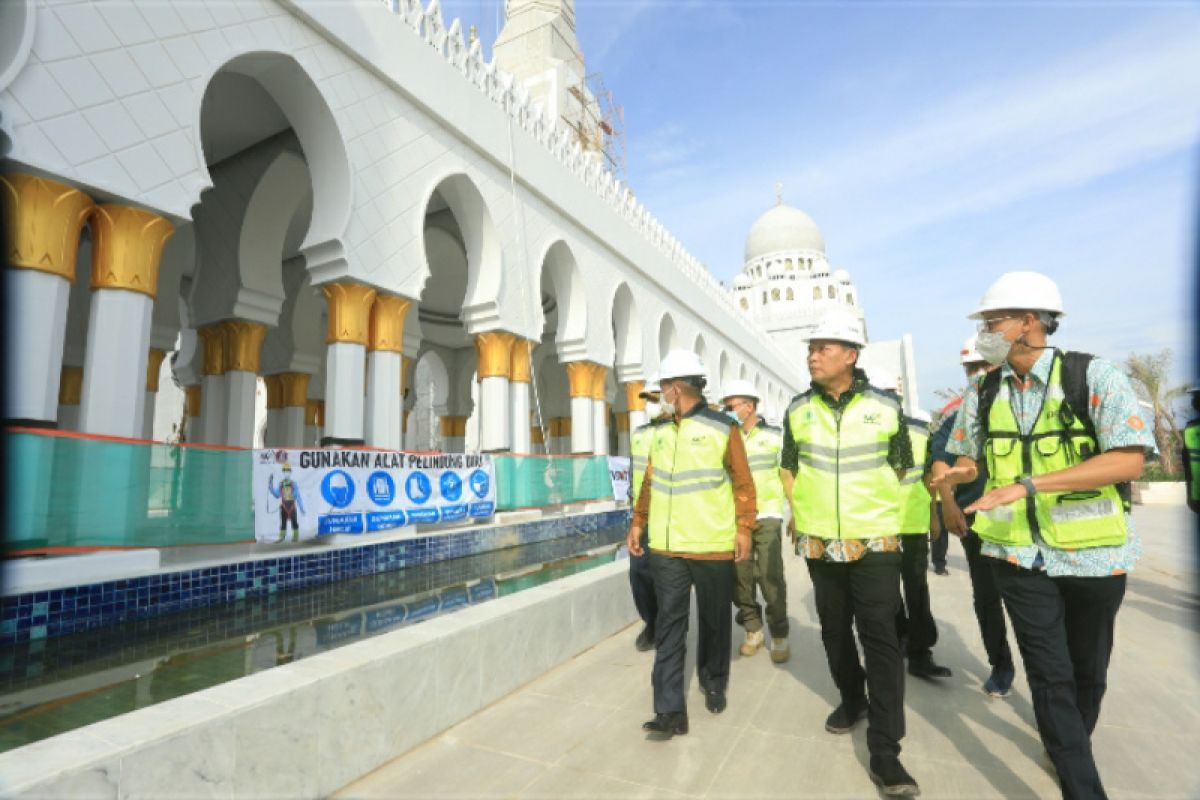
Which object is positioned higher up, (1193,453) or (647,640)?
(1193,453)

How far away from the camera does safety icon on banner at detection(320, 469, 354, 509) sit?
6.30 m

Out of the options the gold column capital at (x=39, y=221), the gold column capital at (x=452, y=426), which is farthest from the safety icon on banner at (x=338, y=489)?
the gold column capital at (x=452, y=426)

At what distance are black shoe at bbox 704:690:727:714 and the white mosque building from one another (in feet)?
135

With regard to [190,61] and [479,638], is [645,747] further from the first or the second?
[190,61]

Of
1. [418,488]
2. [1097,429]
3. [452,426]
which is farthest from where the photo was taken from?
[452,426]

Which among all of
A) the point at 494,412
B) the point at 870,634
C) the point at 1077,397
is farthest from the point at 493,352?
the point at 1077,397

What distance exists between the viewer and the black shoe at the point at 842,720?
277 centimetres

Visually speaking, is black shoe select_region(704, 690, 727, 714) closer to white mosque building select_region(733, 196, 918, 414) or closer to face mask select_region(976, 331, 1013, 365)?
face mask select_region(976, 331, 1013, 365)

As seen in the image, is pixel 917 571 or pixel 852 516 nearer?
pixel 852 516

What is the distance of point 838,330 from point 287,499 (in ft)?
17.5

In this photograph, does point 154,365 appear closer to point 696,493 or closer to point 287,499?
point 287,499

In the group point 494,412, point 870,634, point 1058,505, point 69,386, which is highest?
point 69,386

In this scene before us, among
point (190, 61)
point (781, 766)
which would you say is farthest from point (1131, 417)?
point (190, 61)

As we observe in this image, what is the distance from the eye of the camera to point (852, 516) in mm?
2574
